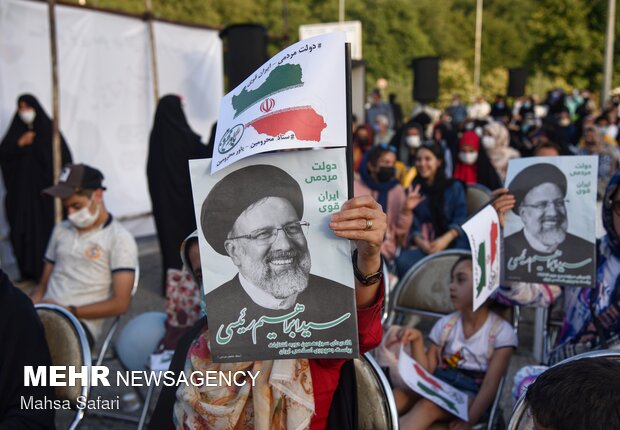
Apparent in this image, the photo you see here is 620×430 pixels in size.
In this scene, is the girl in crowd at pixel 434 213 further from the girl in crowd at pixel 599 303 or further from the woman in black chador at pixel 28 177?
the woman in black chador at pixel 28 177

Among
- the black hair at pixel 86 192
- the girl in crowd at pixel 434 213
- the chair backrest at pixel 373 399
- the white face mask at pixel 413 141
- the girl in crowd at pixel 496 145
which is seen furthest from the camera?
the white face mask at pixel 413 141

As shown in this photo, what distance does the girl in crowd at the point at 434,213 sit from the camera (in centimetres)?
494

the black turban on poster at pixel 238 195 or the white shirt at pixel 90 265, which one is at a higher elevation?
the black turban on poster at pixel 238 195

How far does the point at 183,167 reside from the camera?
6145mm

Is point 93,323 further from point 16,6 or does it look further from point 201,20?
point 201,20

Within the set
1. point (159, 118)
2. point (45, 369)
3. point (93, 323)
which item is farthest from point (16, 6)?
point (45, 369)

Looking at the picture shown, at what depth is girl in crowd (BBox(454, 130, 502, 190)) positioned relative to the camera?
22.5 ft

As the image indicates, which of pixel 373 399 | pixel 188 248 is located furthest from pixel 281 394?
pixel 188 248

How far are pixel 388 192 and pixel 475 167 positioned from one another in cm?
194

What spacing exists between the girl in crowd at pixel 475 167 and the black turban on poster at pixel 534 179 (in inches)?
156

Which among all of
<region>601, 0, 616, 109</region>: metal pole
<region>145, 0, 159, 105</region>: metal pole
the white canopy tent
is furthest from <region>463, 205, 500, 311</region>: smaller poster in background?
<region>601, 0, 616, 109</region>: metal pole

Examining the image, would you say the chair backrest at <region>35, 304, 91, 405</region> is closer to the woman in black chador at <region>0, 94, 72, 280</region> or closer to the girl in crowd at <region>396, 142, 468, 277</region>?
the girl in crowd at <region>396, 142, 468, 277</region>

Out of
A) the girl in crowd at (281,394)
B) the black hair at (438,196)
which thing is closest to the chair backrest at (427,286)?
the black hair at (438,196)

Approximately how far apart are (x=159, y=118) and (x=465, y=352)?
4.14 m
